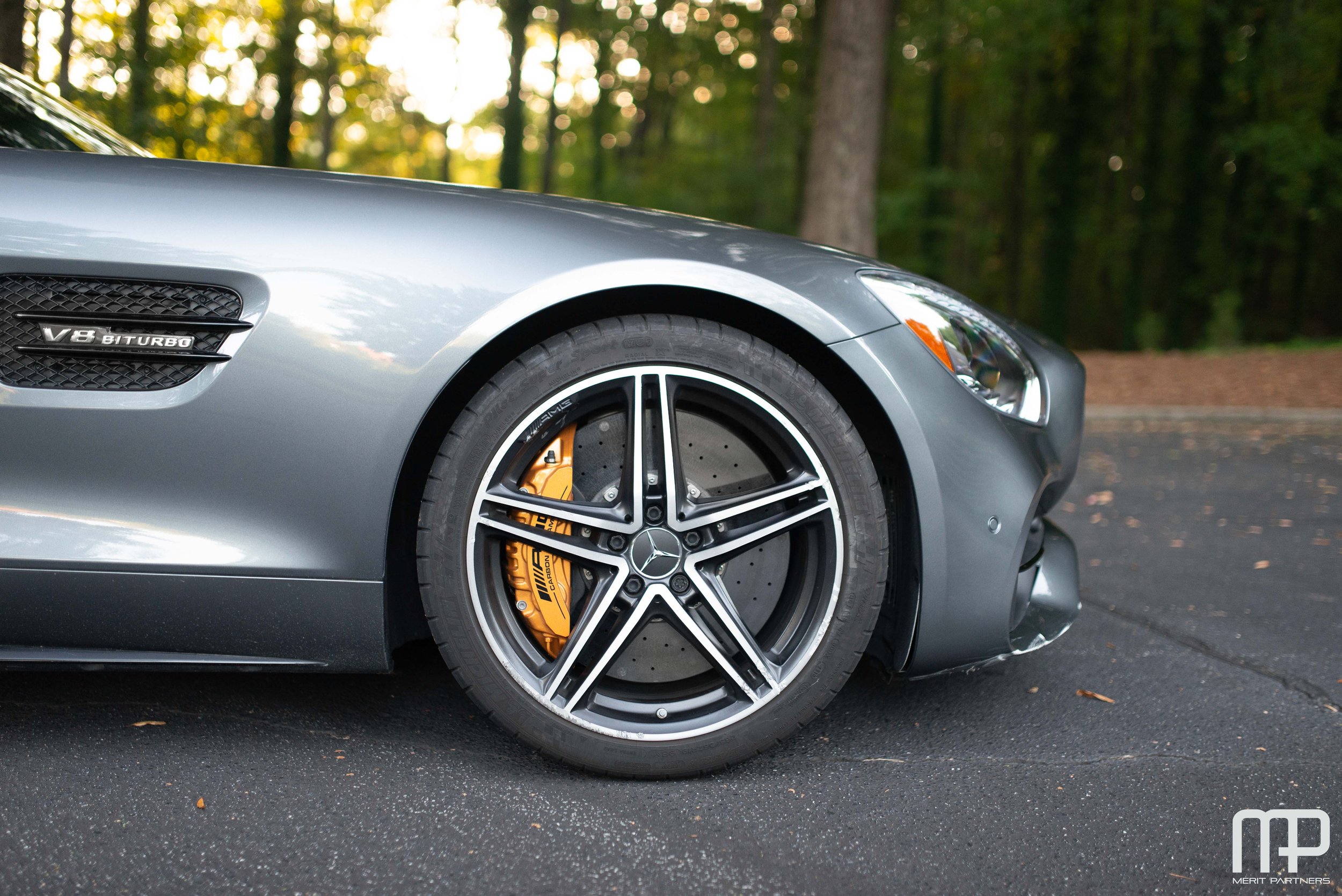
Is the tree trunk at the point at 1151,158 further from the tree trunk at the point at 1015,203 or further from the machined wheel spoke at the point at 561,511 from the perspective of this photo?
the machined wheel spoke at the point at 561,511

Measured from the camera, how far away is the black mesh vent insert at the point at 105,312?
1.58 metres

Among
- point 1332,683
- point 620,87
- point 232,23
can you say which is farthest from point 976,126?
point 1332,683

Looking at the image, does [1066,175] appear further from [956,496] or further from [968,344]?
[956,496]

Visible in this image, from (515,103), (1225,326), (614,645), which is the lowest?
(1225,326)

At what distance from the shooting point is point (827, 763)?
183 cm

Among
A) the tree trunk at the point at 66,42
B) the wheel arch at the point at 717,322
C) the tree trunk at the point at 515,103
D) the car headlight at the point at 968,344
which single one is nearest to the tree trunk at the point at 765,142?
the tree trunk at the point at 515,103

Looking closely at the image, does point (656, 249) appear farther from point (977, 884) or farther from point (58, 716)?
point (58, 716)

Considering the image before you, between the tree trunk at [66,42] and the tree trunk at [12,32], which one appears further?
the tree trunk at [66,42]

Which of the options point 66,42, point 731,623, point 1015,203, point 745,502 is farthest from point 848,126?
point 1015,203

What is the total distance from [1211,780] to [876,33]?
7625mm

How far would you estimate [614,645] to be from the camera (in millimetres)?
1684

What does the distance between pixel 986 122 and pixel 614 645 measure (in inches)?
1017

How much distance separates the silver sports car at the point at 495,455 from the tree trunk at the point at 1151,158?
19.0 metres

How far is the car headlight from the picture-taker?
1784 mm
